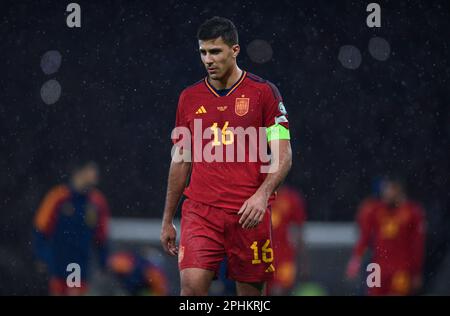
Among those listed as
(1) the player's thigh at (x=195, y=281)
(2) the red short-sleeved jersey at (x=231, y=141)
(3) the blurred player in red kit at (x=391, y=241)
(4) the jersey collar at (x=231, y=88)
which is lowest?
(3) the blurred player in red kit at (x=391, y=241)

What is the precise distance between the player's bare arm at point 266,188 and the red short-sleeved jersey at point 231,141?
0.11 meters

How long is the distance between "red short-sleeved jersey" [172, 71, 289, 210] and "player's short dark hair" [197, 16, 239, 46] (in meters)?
0.28

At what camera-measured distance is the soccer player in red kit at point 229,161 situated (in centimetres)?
466

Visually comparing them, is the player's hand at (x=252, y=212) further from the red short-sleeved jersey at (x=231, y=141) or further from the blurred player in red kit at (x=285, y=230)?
the blurred player in red kit at (x=285, y=230)

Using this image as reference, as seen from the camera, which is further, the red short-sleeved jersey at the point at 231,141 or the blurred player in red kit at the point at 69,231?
the blurred player in red kit at the point at 69,231

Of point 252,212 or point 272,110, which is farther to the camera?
point 272,110

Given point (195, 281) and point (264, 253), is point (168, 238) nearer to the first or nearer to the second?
point (195, 281)

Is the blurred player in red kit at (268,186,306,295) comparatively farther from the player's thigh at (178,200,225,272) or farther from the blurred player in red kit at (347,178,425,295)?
the player's thigh at (178,200,225,272)

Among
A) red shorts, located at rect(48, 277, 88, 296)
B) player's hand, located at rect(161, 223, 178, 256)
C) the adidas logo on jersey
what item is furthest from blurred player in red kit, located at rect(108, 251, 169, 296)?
the adidas logo on jersey

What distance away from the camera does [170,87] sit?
33.7ft

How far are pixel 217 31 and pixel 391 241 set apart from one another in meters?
3.60

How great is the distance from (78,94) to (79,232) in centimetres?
314

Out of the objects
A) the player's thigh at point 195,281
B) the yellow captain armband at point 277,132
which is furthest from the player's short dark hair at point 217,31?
the player's thigh at point 195,281

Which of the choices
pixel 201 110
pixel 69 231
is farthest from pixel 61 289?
pixel 201 110
